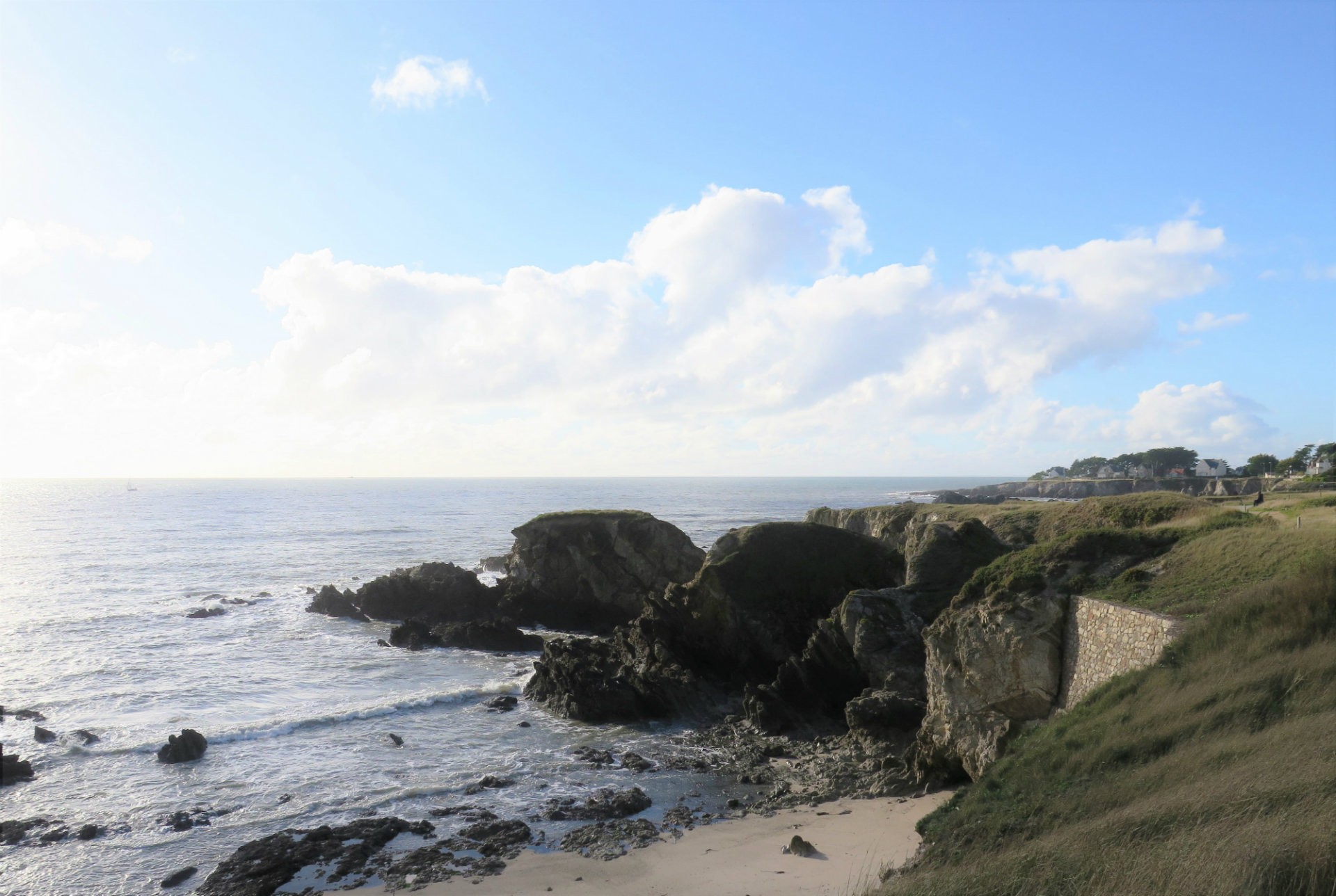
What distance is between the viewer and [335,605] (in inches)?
1930

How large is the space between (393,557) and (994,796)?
7028cm

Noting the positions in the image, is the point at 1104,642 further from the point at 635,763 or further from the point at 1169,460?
the point at 1169,460

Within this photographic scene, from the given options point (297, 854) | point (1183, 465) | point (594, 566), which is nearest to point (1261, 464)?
point (1183, 465)

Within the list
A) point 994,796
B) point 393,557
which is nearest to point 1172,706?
point 994,796

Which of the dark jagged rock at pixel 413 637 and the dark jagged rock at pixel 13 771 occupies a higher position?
the dark jagged rock at pixel 13 771

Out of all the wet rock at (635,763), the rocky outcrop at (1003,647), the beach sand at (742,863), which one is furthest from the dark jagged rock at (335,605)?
the rocky outcrop at (1003,647)

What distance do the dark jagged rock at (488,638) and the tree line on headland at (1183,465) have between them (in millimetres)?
57380

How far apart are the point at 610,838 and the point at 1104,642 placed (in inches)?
459

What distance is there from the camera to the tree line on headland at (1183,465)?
276ft

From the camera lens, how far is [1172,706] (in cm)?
1285

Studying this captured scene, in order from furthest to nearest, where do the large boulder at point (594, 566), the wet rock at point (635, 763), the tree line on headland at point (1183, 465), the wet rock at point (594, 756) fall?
1. the tree line on headland at point (1183, 465)
2. the large boulder at point (594, 566)
3. the wet rock at point (594, 756)
4. the wet rock at point (635, 763)

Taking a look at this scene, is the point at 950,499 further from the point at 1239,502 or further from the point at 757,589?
the point at 757,589

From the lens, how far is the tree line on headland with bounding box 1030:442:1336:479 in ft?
276

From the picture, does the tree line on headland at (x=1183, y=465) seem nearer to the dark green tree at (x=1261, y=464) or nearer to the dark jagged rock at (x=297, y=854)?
the dark green tree at (x=1261, y=464)
